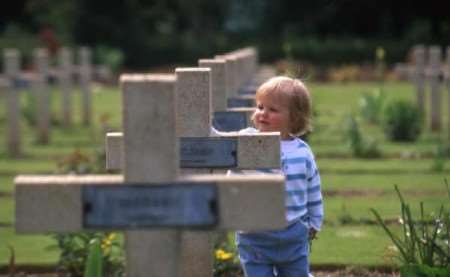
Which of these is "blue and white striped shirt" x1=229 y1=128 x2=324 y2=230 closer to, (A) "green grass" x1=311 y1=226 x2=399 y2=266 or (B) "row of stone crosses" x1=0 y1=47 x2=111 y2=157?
(A) "green grass" x1=311 y1=226 x2=399 y2=266

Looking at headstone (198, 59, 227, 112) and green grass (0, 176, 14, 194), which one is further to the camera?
green grass (0, 176, 14, 194)

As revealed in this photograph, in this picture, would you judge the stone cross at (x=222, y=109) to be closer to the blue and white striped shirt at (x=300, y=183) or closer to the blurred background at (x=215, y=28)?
the blue and white striped shirt at (x=300, y=183)

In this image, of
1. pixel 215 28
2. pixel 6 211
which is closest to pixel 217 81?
pixel 6 211

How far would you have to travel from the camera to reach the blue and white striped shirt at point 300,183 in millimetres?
4980

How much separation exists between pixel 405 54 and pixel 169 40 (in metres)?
8.51

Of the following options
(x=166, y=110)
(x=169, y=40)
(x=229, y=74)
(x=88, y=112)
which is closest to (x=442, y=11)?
(x=169, y=40)

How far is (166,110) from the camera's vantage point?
11.3ft

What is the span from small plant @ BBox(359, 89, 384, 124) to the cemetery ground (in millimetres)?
140

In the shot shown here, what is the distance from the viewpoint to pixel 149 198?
137 inches

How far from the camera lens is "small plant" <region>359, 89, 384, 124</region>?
19.6m

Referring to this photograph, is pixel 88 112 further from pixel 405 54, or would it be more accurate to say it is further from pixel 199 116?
pixel 405 54

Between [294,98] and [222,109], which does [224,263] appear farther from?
[294,98]

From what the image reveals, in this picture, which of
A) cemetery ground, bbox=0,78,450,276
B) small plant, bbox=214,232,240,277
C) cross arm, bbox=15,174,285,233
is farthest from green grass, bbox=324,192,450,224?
cross arm, bbox=15,174,285,233

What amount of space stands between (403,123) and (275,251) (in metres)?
12.5
